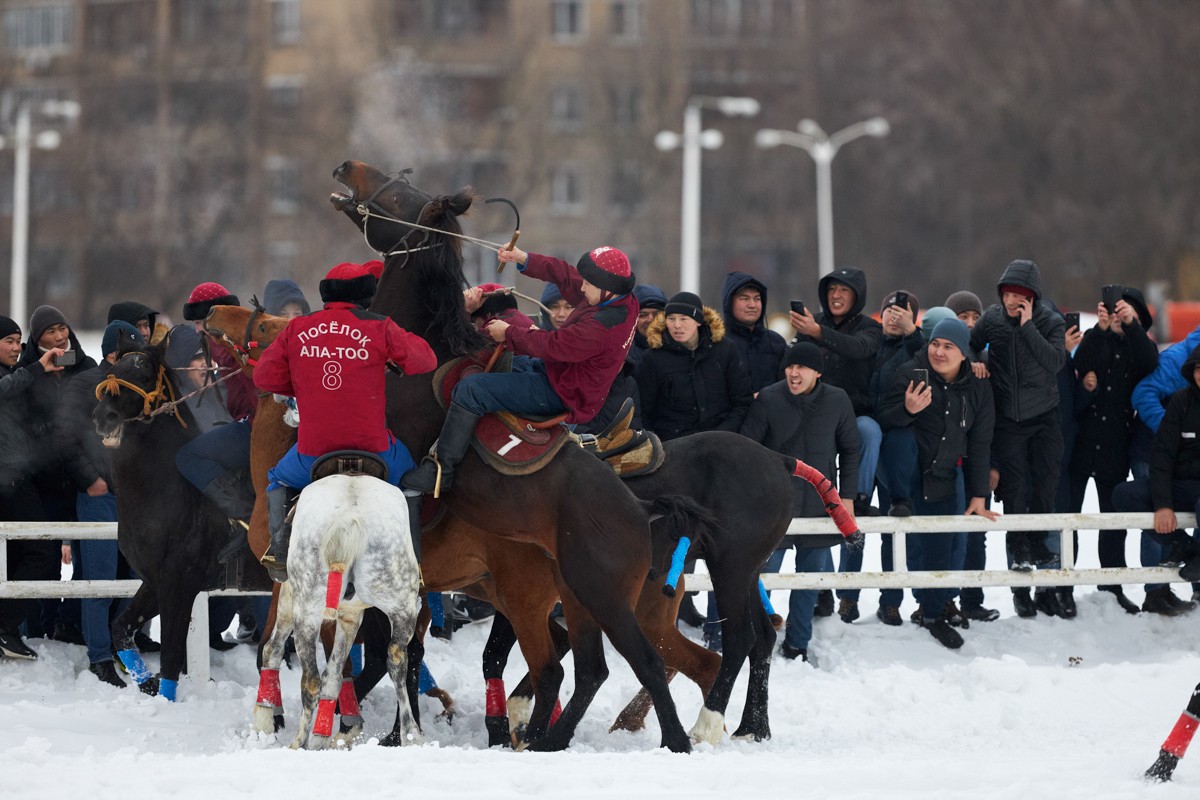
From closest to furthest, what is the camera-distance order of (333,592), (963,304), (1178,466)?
(333,592), (1178,466), (963,304)

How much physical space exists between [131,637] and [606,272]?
3874 mm

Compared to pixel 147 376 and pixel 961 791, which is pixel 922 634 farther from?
pixel 147 376

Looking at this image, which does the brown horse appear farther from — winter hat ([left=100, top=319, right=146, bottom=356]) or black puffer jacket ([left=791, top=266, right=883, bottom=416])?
black puffer jacket ([left=791, top=266, right=883, bottom=416])

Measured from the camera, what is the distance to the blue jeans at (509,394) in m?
8.66

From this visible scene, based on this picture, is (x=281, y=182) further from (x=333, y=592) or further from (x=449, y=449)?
(x=333, y=592)

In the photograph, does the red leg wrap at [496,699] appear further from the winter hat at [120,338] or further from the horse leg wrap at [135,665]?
the winter hat at [120,338]

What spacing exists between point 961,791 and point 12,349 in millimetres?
7224

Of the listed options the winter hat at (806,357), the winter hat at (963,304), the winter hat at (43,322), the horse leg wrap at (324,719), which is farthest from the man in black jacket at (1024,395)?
the winter hat at (43,322)

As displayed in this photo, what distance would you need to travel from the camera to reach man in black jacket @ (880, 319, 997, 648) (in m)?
12.0

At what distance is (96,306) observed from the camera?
176 feet

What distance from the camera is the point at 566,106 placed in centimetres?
5950

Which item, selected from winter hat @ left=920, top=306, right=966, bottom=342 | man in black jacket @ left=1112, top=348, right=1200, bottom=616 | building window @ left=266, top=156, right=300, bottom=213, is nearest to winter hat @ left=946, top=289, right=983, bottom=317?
winter hat @ left=920, top=306, right=966, bottom=342

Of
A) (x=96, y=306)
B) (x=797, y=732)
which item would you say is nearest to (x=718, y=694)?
(x=797, y=732)

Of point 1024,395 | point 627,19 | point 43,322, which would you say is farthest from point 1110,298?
point 627,19
